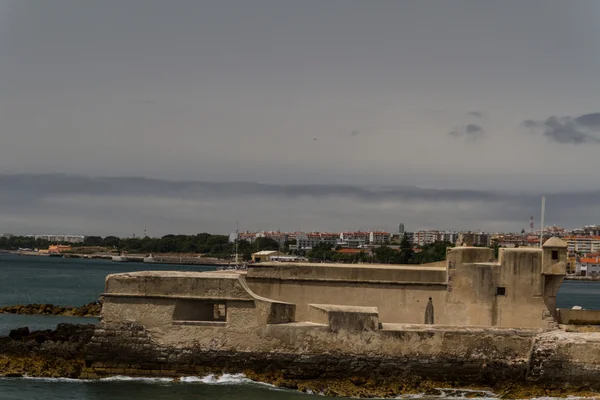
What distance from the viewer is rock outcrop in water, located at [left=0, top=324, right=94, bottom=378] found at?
19.2 metres

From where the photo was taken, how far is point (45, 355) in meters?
20.2

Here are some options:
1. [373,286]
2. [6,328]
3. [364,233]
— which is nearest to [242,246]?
[364,233]

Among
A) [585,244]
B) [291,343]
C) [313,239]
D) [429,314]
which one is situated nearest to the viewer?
[291,343]

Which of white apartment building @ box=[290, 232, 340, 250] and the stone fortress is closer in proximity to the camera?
the stone fortress

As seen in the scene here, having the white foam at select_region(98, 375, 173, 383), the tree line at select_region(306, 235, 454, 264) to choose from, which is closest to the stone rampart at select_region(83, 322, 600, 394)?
the white foam at select_region(98, 375, 173, 383)

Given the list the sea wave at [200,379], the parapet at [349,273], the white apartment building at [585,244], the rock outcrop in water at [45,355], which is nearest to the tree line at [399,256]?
the white apartment building at [585,244]

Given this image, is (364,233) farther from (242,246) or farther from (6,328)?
(6,328)

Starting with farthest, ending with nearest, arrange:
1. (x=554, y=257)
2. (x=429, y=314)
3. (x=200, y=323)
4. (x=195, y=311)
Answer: (x=429, y=314), (x=554, y=257), (x=195, y=311), (x=200, y=323)

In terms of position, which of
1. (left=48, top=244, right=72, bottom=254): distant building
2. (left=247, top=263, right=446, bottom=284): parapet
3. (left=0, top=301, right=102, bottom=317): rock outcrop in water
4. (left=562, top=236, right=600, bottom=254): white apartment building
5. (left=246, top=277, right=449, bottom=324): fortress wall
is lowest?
(left=0, top=301, right=102, bottom=317): rock outcrop in water

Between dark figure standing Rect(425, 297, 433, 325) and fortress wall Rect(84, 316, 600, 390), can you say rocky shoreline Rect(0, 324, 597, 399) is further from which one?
dark figure standing Rect(425, 297, 433, 325)

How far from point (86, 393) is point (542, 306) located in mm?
10503

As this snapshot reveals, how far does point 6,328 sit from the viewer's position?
31906mm

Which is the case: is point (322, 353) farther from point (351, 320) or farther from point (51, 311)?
point (51, 311)

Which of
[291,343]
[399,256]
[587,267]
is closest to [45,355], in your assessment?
[291,343]
